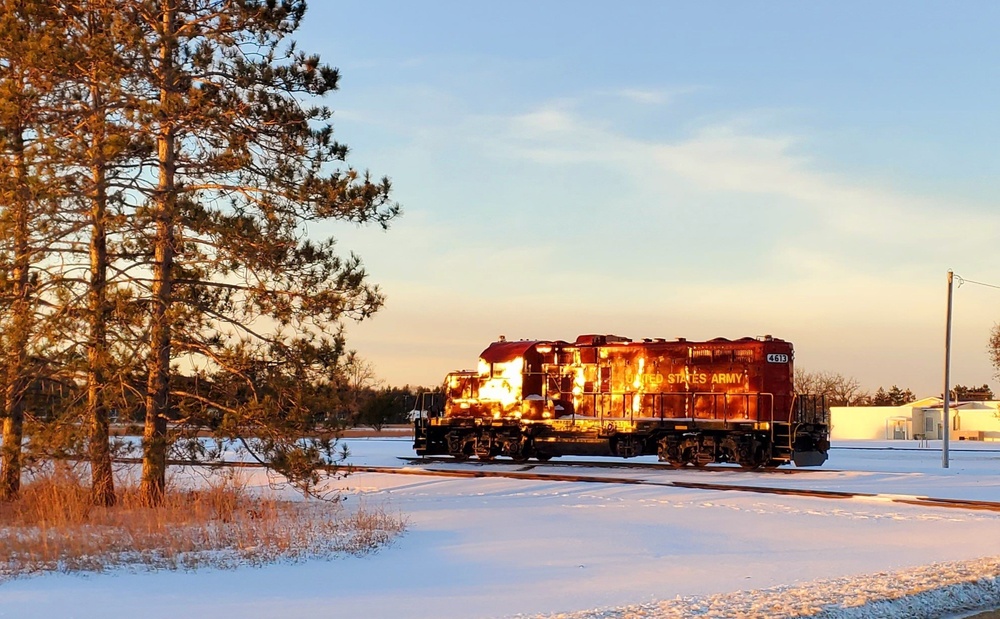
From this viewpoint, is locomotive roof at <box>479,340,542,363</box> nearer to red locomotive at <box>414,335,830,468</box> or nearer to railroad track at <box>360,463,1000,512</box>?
red locomotive at <box>414,335,830,468</box>

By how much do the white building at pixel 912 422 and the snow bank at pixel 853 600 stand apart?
233 ft

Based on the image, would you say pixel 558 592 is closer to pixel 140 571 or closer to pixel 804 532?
pixel 140 571

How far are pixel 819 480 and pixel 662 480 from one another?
4337 mm

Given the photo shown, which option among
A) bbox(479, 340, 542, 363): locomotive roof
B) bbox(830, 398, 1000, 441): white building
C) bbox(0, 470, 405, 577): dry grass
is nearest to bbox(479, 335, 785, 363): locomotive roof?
bbox(479, 340, 542, 363): locomotive roof

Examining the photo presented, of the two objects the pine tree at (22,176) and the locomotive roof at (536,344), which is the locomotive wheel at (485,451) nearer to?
the locomotive roof at (536,344)

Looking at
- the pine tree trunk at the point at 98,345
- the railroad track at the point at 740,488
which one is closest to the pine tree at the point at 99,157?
the pine tree trunk at the point at 98,345

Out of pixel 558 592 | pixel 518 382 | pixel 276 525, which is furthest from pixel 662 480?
pixel 558 592

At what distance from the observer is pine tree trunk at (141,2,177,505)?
1756cm

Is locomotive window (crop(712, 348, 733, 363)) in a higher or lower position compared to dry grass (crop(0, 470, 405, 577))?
higher

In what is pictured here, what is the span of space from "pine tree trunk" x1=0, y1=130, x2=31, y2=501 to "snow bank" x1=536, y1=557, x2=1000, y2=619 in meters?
11.4

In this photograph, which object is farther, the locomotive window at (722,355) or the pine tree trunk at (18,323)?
the locomotive window at (722,355)

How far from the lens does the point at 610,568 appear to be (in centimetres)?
1329

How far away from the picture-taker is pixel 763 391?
30.4m

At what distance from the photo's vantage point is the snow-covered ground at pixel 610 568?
10.3m
